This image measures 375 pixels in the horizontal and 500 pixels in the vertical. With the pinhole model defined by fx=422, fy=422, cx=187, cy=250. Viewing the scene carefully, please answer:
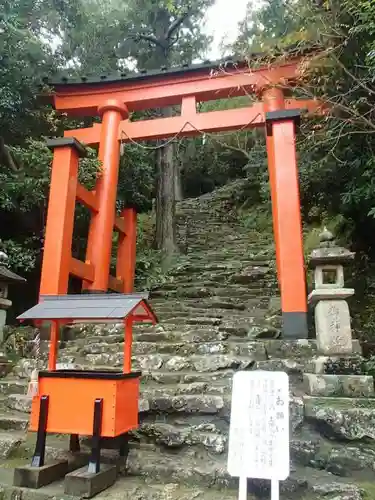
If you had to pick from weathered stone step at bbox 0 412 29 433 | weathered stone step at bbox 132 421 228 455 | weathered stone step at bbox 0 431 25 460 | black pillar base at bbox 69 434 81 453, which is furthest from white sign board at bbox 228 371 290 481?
weathered stone step at bbox 0 412 29 433

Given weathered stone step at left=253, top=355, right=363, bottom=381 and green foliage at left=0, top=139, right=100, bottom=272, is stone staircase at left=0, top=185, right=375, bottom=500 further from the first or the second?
green foliage at left=0, top=139, right=100, bottom=272

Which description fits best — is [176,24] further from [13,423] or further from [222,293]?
[13,423]

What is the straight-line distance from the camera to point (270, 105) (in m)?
7.28

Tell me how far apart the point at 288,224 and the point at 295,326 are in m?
1.46

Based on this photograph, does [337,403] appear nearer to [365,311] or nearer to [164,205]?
[365,311]

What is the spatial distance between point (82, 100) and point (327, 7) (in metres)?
4.51

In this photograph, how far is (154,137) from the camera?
7.69 m

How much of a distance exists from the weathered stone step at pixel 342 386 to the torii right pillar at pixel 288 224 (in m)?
1.34

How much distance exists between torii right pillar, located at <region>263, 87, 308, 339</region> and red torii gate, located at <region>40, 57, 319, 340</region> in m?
0.01

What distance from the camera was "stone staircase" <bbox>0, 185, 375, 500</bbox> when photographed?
11.1ft

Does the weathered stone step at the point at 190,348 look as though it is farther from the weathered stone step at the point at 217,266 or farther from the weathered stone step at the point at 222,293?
the weathered stone step at the point at 217,266

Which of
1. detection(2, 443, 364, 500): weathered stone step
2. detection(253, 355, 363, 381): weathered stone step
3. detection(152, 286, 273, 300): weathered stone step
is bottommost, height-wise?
detection(2, 443, 364, 500): weathered stone step

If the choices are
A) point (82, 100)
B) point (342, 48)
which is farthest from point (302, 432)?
point (82, 100)

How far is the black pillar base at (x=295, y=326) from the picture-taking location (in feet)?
18.0
